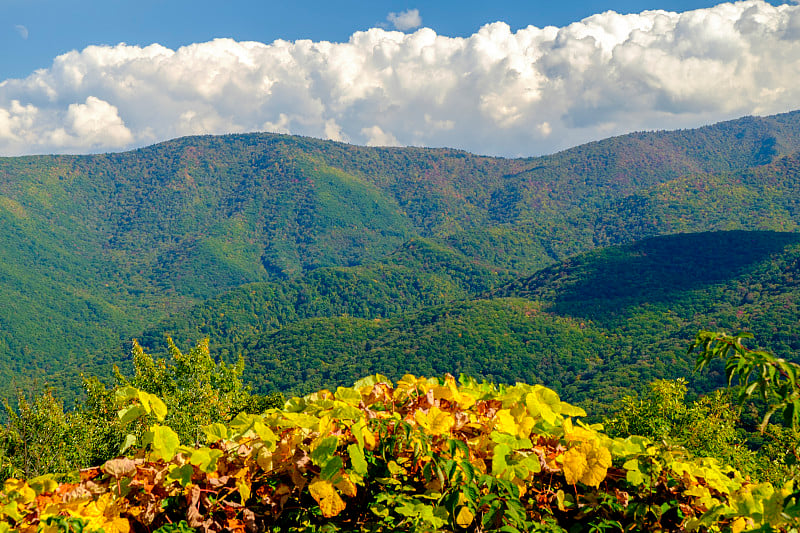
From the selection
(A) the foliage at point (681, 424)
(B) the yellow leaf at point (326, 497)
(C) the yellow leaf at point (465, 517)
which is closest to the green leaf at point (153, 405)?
(B) the yellow leaf at point (326, 497)

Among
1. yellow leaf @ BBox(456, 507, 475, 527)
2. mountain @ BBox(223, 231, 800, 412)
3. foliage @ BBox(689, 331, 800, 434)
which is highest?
foliage @ BBox(689, 331, 800, 434)

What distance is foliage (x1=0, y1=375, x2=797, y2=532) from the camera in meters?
2.61

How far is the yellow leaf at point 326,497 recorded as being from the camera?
2.61m

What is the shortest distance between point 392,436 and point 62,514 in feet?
5.37

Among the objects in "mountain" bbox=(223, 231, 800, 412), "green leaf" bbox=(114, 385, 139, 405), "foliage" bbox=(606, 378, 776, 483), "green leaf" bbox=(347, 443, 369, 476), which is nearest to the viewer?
"green leaf" bbox=(347, 443, 369, 476)

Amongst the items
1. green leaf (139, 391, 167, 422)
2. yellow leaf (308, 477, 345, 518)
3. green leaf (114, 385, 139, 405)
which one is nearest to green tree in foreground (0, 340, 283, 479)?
green leaf (114, 385, 139, 405)

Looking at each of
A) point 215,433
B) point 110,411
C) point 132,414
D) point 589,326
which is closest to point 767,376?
point 215,433

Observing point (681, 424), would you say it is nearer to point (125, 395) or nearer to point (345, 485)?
point (345, 485)

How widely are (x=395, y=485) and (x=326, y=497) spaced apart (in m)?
0.39

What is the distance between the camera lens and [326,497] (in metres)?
2.62

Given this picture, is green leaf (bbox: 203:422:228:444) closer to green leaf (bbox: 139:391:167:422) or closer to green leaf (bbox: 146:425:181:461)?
green leaf (bbox: 146:425:181:461)

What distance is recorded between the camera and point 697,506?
2.77 metres

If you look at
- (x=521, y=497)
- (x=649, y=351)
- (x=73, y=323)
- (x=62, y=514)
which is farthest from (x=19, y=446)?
(x=73, y=323)

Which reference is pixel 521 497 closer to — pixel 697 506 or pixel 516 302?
pixel 697 506
